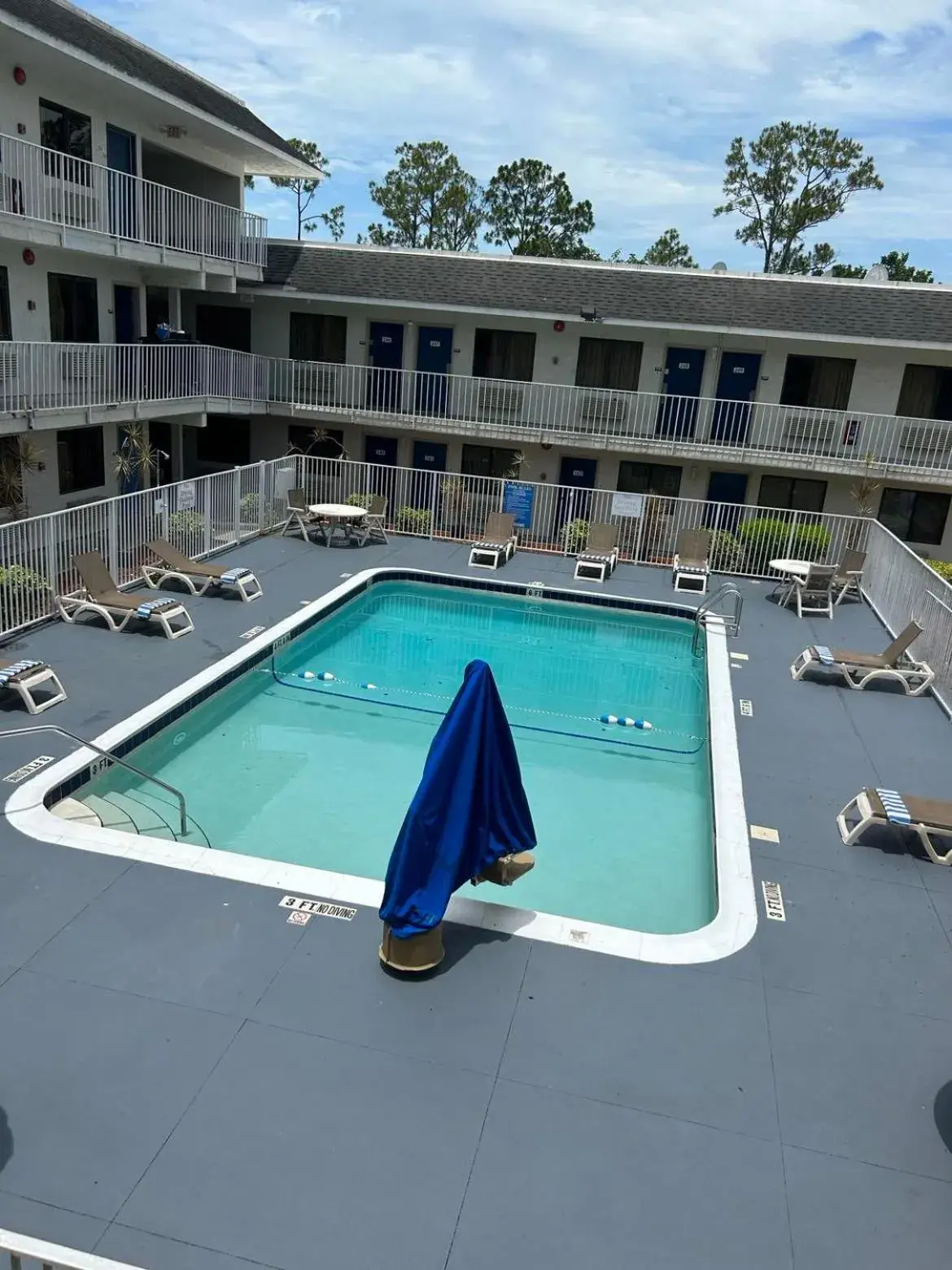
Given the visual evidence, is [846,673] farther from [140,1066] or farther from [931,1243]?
[140,1066]

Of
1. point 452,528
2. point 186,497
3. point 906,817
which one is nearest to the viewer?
point 906,817

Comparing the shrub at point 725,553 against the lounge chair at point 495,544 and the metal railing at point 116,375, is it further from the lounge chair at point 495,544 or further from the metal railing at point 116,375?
the metal railing at point 116,375

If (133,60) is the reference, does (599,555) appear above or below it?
below

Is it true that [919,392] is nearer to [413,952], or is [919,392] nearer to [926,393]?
[926,393]

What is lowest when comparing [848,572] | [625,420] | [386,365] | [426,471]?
[848,572]

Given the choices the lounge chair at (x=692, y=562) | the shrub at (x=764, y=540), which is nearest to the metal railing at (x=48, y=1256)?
the lounge chair at (x=692, y=562)

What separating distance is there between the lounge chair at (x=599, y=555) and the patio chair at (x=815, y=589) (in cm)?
367

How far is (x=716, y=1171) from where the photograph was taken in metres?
4.96

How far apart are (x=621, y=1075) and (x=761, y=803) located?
4305 mm

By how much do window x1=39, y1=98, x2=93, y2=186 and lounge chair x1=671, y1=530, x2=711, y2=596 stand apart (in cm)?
1385

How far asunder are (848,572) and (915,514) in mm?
7014

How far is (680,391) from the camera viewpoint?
77.2 ft

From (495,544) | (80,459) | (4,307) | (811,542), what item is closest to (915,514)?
(811,542)

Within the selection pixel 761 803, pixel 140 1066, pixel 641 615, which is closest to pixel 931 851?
pixel 761 803
